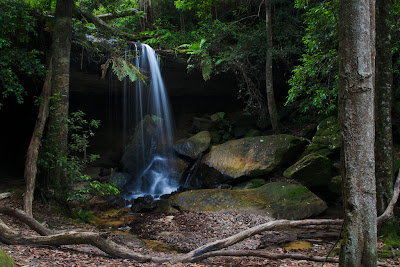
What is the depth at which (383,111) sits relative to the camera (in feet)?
19.0

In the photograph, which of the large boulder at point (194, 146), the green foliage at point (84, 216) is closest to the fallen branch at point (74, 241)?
the green foliage at point (84, 216)

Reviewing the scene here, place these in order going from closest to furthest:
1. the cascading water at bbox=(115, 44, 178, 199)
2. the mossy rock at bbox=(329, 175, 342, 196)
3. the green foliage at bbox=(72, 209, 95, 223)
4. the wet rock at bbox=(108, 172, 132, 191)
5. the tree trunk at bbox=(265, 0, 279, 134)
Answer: the green foliage at bbox=(72, 209, 95, 223) < the mossy rock at bbox=(329, 175, 342, 196) < the wet rock at bbox=(108, 172, 132, 191) < the tree trunk at bbox=(265, 0, 279, 134) < the cascading water at bbox=(115, 44, 178, 199)

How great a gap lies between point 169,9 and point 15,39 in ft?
35.2

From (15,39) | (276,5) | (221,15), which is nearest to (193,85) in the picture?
(221,15)

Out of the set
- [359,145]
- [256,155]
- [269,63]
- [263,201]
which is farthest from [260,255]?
[269,63]

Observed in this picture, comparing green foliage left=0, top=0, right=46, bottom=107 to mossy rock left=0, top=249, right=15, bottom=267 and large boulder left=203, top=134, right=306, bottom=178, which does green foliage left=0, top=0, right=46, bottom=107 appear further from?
large boulder left=203, top=134, right=306, bottom=178

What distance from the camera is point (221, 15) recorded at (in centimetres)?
1748

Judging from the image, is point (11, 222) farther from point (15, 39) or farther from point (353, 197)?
point (353, 197)

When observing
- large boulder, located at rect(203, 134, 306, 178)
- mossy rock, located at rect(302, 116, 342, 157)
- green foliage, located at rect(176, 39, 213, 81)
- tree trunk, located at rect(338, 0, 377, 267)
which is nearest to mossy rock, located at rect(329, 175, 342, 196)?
mossy rock, located at rect(302, 116, 342, 157)

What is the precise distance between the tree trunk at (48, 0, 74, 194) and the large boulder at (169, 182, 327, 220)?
11.4ft

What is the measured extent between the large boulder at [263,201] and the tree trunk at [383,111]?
3064 mm

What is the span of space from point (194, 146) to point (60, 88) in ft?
23.0

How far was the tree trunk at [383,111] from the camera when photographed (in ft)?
18.8

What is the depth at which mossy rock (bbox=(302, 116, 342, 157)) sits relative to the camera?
10758mm
